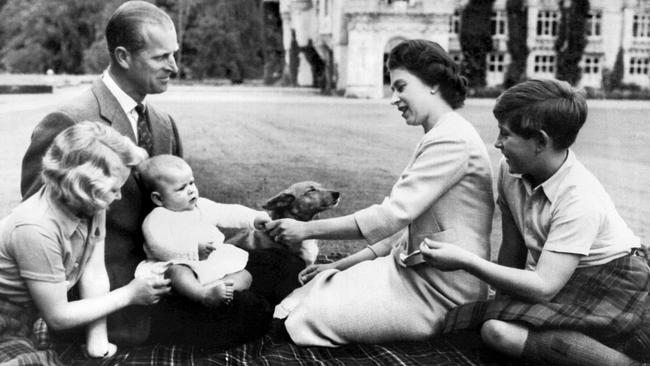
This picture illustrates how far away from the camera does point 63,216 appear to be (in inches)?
96.5

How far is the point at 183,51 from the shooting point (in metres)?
7.14

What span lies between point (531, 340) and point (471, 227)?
0.48 metres

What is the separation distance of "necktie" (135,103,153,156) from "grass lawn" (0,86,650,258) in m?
1.89

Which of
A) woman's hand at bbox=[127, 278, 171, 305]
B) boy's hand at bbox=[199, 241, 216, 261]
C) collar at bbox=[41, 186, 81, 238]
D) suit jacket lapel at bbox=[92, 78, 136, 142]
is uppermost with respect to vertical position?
suit jacket lapel at bbox=[92, 78, 136, 142]

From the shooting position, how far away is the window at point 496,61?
19.4 meters

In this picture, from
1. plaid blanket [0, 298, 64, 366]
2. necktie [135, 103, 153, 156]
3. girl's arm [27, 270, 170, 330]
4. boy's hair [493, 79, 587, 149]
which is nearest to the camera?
plaid blanket [0, 298, 64, 366]

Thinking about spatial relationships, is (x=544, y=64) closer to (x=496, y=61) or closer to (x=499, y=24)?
(x=499, y=24)

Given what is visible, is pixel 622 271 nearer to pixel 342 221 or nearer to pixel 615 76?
pixel 342 221

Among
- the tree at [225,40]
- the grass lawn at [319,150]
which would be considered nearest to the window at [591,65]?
the tree at [225,40]

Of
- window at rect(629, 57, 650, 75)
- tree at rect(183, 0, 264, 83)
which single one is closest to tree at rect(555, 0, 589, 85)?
window at rect(629, 57, 650, 75)

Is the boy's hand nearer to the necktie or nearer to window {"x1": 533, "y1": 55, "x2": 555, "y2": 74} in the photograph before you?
the necktie

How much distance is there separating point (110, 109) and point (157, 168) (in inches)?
13.5

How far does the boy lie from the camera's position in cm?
250

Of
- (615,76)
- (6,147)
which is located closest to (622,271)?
(6,147)
